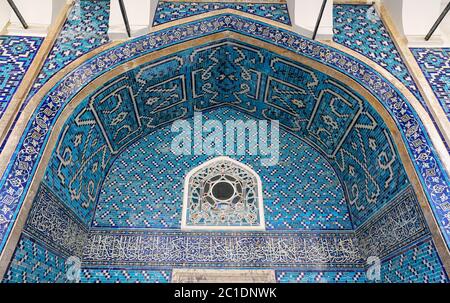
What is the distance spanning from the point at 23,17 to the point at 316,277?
168 inches

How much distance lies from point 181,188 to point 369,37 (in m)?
2.85

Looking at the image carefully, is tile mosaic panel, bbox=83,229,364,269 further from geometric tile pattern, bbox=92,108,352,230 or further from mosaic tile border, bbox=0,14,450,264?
mosaic tile border, bbox=0,14,450,264

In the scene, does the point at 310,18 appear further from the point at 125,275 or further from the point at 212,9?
the point at 125,275

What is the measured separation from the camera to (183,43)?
430 cm

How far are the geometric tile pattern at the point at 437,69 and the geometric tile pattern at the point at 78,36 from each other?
3441 mm

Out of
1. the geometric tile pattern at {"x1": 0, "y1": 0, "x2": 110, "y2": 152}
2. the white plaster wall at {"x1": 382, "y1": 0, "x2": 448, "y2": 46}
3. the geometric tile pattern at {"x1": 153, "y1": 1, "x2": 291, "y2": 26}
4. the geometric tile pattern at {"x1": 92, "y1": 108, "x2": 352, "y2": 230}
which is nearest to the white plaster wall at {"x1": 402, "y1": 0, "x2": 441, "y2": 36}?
the white plaster wall at {"x1": 382, "y1": 0, "x2": 448, "y2": 46}

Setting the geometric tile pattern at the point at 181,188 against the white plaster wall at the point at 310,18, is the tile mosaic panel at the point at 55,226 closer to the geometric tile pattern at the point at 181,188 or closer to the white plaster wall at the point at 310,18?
the geometric tile pattern at the point at 181,188

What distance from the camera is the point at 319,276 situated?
4008mm

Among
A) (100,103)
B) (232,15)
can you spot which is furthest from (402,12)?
(100,103)

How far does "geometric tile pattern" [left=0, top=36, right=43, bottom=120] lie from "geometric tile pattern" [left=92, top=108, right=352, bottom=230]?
5.23 ft

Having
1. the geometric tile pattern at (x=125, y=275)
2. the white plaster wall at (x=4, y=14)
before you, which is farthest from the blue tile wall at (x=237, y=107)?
the white plaster wall at (x=4, y=14)

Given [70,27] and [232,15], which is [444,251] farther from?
[70,27]

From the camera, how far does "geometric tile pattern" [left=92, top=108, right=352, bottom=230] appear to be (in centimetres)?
438

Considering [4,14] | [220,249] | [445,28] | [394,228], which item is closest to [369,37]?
[445,28]
